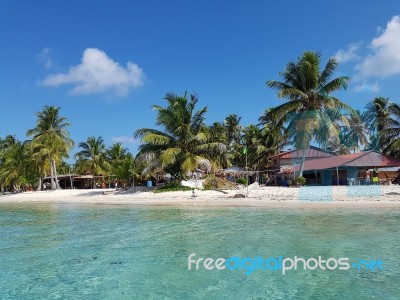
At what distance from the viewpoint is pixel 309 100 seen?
1061 inches

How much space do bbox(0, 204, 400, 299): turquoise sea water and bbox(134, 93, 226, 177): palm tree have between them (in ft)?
46.0

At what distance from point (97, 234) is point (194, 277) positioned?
527 cm

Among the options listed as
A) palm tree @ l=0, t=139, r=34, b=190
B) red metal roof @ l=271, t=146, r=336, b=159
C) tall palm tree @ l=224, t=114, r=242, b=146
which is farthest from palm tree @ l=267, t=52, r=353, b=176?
palm tree @ l=0, t=139, r=34, b=190

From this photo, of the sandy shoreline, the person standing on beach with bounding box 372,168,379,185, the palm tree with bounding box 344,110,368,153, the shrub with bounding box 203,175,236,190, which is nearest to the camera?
the sandy shoreline

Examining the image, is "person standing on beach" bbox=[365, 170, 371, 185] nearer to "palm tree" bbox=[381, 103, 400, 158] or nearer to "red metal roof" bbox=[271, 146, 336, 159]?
"palm tree" bbox=[381, 103, 400, 158]

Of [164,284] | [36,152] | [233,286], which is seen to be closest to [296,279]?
[233,286]

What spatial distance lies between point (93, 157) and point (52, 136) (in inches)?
397

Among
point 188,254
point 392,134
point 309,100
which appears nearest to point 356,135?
point 392,134

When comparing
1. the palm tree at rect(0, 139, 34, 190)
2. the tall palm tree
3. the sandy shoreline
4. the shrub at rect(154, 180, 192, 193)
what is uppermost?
the tall palm tree

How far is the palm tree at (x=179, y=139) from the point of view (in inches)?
1040

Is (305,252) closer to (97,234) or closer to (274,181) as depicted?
(97,234)

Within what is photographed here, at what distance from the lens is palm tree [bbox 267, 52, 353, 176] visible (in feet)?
86.5

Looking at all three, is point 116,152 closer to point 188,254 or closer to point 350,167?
point 350,167

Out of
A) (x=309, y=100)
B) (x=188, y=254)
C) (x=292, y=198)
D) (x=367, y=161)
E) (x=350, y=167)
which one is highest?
(x=309, y=100)
